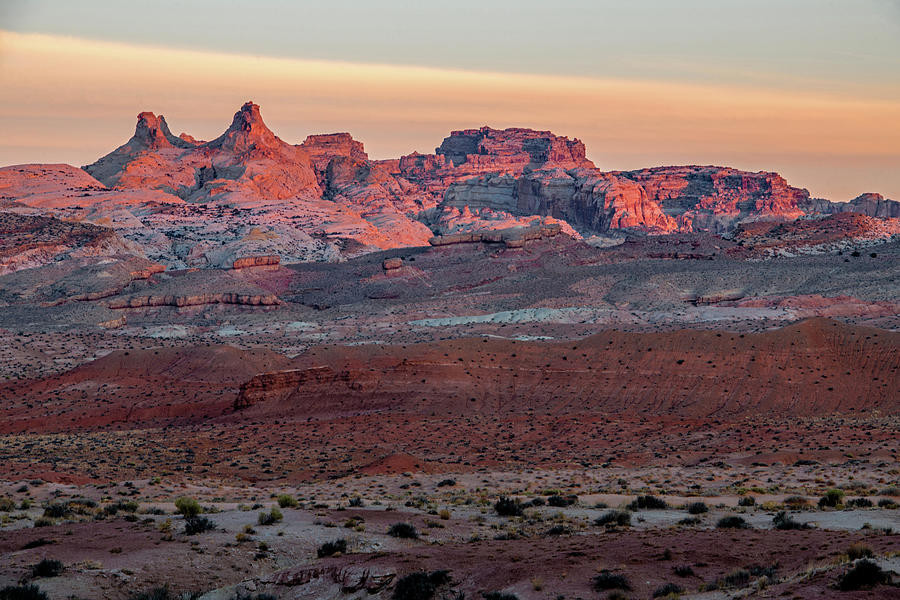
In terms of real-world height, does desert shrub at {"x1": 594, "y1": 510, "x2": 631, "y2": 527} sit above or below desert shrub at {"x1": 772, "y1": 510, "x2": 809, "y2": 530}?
below

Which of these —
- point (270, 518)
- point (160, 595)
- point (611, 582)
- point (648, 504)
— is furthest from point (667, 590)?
point (270, 518)

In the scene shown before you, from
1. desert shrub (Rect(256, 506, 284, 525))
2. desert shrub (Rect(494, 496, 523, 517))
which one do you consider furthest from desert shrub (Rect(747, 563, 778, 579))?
desert shrub (Rect(256, 506, 284, 525))

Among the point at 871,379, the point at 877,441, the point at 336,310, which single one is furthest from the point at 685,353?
the point at 336,310

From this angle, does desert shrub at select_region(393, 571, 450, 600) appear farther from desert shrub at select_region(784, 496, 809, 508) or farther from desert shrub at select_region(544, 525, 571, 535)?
desert shrub at select_region(784, 496, 809, 508)

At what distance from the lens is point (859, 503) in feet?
76.6

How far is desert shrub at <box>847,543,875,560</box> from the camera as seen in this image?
1517cm

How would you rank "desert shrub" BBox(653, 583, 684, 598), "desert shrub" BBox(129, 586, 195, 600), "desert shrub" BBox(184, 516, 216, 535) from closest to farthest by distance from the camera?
"desert shrub" BBox(653, 583, 684, 598) → "desert shrub" BBox(129, 586, 195, 600) → "desert shrub" BBox(184, 516, 216, 535)

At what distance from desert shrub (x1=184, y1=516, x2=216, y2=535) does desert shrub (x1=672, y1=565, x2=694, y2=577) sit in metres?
9.54

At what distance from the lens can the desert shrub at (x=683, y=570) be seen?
15.9 metres

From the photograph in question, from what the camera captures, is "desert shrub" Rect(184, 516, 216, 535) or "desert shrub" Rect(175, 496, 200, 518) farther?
"desert shrub" Rect(175, 496, 200, 518)

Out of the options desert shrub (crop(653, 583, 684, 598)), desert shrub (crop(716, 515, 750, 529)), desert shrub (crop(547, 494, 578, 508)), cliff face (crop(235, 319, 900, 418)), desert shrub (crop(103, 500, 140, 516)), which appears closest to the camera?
desert shrub (crop(653, 583, 684, 598))

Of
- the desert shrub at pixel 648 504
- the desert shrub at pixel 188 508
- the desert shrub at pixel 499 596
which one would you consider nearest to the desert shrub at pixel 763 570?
the desert shrub at pixel 499 596

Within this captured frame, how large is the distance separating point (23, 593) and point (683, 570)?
9.56m

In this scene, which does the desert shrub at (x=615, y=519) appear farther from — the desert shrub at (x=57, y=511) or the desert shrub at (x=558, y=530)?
the desert shrub at (x=57, y=511)
